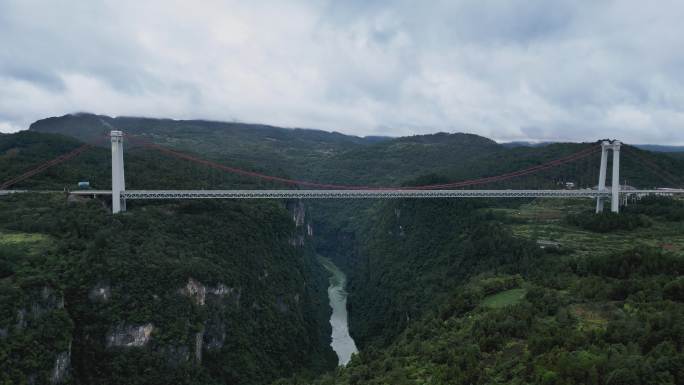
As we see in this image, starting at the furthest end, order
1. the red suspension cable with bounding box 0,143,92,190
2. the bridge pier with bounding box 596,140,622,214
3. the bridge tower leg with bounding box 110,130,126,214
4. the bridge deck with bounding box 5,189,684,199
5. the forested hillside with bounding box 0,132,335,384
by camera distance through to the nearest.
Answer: the bridge pier with bounding box 596,140,622,214 < the red suspension cable with bounding box 0,143,92,190 < the bridge deck with bounding box 5,189,684,199 < the bridge tower leg with bounding box 110,130,126,214 < the forested hillside with bounding box 0,132,335,384

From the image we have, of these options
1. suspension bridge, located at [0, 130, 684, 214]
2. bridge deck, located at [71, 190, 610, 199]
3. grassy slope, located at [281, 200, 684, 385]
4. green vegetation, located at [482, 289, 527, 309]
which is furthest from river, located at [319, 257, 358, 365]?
green vegetation, located at [482, 289, 527, 309]

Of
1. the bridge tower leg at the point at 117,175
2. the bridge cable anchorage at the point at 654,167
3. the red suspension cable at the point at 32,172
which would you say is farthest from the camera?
the bridge cable anchorage at the point at 654,167

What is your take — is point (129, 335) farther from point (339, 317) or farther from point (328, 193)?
point (339, 317)

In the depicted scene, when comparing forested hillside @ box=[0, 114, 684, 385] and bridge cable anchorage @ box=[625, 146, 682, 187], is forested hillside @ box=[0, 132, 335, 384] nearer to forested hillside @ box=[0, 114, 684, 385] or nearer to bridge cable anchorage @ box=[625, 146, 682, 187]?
forested hillside @ box=[0, 114, 684, 385]

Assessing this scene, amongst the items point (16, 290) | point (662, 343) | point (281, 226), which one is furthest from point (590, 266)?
point (281, 226)

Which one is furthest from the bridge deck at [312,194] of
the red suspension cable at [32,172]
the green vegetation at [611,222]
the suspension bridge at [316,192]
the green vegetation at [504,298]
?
the green vegetation at [504,298]

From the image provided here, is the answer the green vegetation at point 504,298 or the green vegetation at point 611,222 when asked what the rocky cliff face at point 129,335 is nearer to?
the green vegetation at point 504,298

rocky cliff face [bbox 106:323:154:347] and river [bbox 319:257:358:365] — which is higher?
rocky cliff face [bbox 106:323:154:347]

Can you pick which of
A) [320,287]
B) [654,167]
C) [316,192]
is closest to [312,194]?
[316,192]

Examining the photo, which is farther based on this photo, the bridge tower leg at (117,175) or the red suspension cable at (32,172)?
the red suspension cable at (32,172)

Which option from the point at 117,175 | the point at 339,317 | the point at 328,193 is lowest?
the point at 339,317
